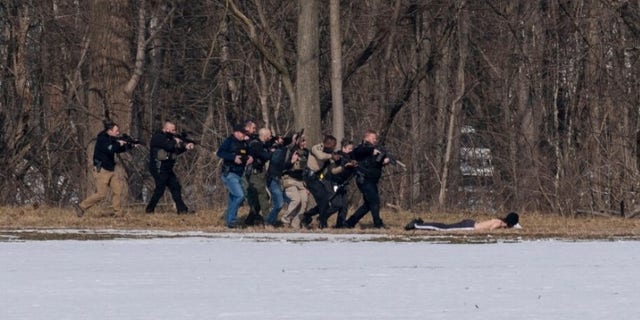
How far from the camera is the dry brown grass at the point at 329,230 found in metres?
25.0

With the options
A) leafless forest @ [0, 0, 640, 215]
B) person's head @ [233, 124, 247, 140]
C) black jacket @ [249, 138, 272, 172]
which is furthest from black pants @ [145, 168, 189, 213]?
leafless forest @ [0, 0, 640, 215]

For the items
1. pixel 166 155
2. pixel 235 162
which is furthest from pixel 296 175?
pixel 166 155

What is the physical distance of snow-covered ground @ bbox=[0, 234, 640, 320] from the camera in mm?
13750

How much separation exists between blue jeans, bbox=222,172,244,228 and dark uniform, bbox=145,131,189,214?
2583 mm

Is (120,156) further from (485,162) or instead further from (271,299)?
(271,299)

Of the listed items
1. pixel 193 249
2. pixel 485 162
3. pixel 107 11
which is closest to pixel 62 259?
pixel 193 249

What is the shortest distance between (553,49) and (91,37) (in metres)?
11.3

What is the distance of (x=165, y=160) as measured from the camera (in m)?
29.0

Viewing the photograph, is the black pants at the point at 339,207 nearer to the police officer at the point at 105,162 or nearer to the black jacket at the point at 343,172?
the black jacket at the point at 343,172

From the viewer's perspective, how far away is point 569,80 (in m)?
39.6

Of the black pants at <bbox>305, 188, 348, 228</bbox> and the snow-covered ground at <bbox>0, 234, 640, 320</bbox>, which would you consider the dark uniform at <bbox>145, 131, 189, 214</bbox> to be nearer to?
the black pants at <bbox>305, 188, 348, 228</bbox>

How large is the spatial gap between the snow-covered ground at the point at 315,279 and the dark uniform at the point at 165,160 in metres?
5.56

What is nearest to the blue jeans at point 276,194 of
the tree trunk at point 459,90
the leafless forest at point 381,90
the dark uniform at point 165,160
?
the dark uniform at point 165,160

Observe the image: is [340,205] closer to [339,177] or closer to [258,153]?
[339,177]
